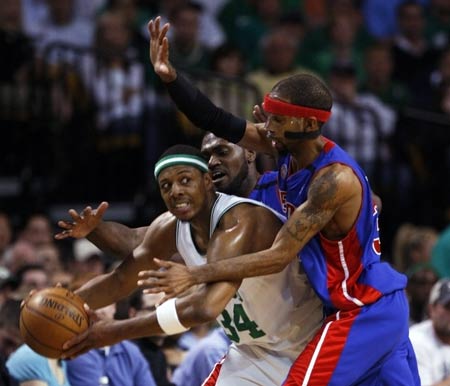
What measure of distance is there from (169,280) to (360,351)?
1007mm

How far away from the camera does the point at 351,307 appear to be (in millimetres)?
6656

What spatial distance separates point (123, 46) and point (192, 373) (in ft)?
14.0

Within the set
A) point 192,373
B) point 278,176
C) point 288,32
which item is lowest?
point 192,373

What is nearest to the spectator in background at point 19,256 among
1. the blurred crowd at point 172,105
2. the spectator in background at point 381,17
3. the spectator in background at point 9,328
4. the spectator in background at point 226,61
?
the blurred crowd at point 172,105

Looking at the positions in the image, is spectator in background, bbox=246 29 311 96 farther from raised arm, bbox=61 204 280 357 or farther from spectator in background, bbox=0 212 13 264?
raised arm, bbox=61 204 280 357

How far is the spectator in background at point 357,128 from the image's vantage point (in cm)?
1268

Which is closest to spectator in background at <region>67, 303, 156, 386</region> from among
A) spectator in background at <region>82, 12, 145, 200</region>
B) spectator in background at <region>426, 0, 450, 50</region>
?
spectator in background at <region>82, 12, 145, 200</region>

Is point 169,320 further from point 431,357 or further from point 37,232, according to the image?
point 37,232

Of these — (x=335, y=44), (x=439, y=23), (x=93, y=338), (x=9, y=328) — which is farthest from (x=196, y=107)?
(x=439, y=23)

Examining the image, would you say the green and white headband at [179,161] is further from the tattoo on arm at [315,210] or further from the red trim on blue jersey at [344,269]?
the red trim on blue jersey at [344,269]

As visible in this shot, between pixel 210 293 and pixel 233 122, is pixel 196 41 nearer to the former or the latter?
pixel 233 122

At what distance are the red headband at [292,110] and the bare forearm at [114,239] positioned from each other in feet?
3.82

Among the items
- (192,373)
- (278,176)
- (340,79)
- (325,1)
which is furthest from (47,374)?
(325,1)

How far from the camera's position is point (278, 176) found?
699cm
